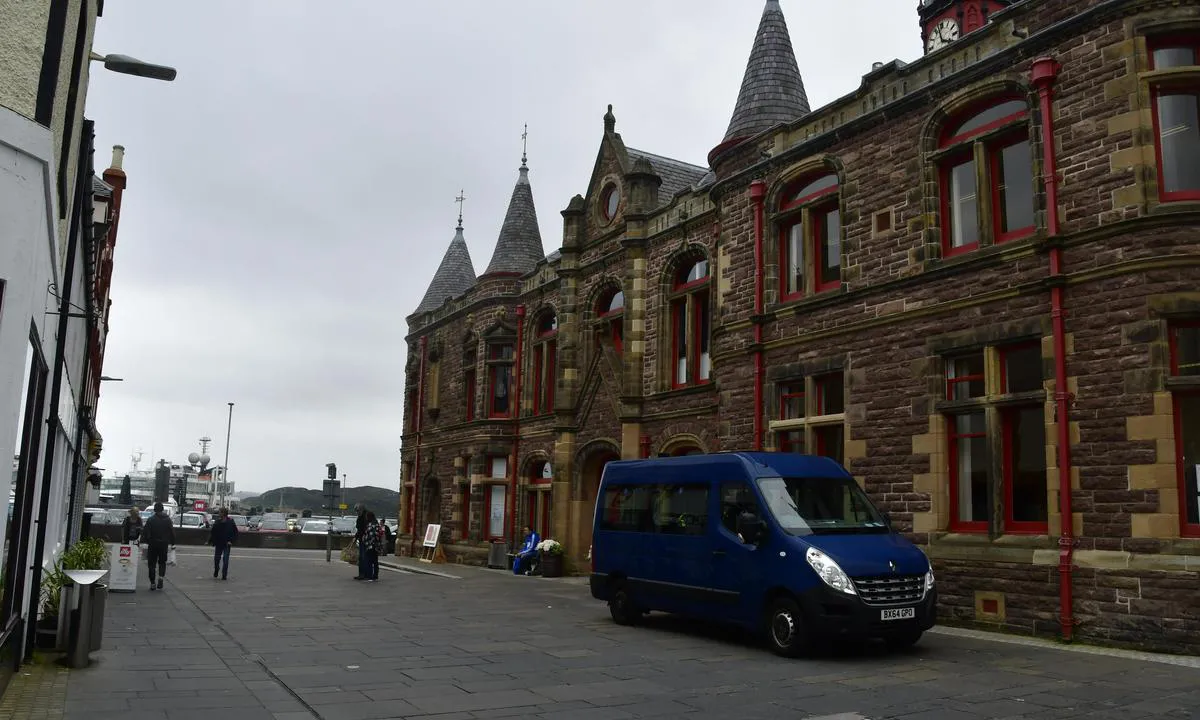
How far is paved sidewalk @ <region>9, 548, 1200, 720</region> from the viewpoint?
7.63 metres

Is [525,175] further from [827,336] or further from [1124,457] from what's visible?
[1124,457]

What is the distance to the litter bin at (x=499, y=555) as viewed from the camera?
1072 inches

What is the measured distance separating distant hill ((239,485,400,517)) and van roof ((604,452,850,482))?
99.0m

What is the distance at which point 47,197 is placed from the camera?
6.98 metres

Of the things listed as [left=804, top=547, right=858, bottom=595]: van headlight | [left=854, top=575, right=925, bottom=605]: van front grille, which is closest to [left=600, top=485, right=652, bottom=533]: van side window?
[left=804, top=547, right=858, bottom=595]: van headlight

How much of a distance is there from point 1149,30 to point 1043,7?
1602mm

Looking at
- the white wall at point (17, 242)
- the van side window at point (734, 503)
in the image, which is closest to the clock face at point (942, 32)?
the van side window at point (734, 503)

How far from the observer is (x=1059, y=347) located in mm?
12195

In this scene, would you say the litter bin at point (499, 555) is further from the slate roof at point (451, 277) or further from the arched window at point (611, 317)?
the slate roof at point (451, 277)

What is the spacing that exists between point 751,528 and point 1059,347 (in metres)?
4.65

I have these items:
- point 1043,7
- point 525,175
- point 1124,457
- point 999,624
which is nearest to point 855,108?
point 1043,7

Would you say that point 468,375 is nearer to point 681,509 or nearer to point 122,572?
point 122,572

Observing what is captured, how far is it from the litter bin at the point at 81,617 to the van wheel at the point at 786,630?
22.9 feet

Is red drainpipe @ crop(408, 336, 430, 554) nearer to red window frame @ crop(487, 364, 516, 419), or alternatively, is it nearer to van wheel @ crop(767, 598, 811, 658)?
red window frame @ crop(487, 364, 516, 419)
